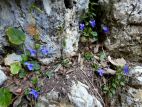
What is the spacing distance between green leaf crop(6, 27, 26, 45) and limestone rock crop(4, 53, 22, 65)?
0.41ft

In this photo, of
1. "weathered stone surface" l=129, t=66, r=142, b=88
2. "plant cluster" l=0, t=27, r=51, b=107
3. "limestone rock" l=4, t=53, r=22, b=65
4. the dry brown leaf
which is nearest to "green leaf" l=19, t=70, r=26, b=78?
"plant cluster" l=0, t=27, r=51, b=107

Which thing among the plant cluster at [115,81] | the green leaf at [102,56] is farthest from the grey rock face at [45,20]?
the plant cluster at [115,81]

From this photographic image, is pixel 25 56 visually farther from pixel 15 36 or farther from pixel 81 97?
pixel 81 97

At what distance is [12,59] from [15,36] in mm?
198

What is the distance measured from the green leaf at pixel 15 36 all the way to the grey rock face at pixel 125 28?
30.6 inches

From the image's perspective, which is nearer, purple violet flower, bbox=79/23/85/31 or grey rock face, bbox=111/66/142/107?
grey rock face, bbox=111/66/142/107

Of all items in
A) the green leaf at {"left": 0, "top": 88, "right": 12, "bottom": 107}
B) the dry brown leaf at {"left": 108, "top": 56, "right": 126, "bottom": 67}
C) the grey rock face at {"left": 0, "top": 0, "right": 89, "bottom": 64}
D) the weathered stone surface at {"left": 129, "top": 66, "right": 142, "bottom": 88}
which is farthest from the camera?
the dry brown leaf at {"left": 108, "top": 56, "right": 126, "bottom": 67}

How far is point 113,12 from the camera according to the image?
269cm

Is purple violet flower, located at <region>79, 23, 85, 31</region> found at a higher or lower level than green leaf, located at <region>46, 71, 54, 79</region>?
higher

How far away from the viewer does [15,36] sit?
8.16 ft

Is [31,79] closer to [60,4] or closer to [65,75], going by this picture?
[65,75]

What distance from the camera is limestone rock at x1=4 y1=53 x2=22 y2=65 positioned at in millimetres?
2536

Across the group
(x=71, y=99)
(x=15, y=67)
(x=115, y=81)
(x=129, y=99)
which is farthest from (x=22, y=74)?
(x=129, y=99)

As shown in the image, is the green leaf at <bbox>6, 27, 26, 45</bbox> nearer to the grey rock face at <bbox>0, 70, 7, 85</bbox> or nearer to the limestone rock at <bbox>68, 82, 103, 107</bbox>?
the grey rock face at <bbox>0, 70, 7, 85</bbox>
